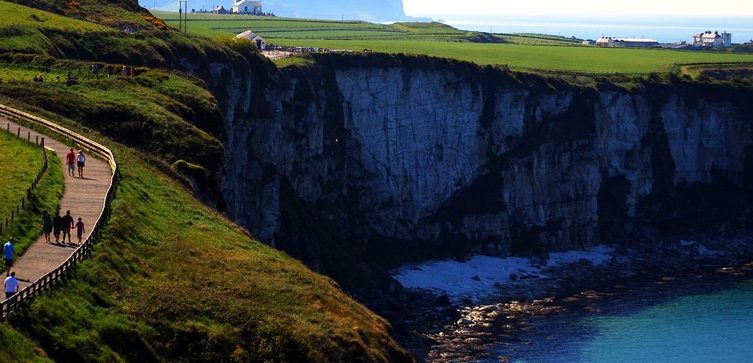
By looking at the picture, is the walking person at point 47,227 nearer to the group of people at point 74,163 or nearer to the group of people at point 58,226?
the group of people at point 58,226

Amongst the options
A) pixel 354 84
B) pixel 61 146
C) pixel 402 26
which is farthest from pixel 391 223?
pixel 402 26

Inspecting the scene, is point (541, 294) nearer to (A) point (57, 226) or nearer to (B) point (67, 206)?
(B) point (67, 206)

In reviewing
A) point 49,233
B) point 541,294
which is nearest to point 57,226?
point 49,233

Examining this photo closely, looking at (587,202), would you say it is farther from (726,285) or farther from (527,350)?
(527,350)

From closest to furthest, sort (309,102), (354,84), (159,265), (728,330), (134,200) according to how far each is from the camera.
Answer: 1. (159,265)
2. (134,200)
3. (728,330)
4. (309,102)
5. (354,84)

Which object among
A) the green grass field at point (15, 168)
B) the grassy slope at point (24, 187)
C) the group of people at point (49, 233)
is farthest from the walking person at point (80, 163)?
the group of people at point (49, 233)

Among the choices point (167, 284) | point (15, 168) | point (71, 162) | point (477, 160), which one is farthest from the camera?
point (477, 160)
